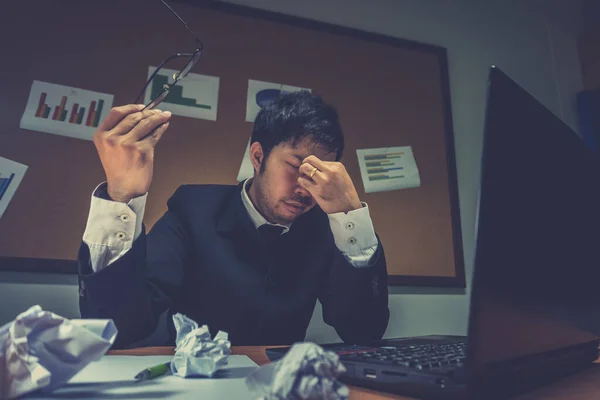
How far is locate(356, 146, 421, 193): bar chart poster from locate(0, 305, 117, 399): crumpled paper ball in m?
1.23

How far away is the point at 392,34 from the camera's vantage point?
1822mm

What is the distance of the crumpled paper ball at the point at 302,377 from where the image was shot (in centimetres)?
33

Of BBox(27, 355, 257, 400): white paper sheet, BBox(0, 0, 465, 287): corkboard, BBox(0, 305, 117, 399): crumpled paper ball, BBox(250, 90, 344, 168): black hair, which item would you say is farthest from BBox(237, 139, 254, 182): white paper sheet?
BBox(0, 305, 117, 399): crumpled paper ball

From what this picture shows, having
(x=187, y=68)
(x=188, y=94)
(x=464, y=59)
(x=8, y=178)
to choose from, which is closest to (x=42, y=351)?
(x=187, y=68)

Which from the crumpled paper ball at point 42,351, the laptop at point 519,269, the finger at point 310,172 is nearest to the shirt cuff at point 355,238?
the finger at point 310,172

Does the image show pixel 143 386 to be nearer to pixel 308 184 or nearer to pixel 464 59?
pixel 308 184

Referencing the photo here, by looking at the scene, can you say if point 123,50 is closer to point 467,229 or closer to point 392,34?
point 392,34

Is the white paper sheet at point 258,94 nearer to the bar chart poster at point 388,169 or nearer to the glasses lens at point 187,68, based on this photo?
the bar chart poster at point 388,169

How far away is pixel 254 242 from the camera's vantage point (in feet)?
3.71

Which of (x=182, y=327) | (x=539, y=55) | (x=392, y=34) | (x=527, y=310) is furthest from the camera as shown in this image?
(x=539, y=55)

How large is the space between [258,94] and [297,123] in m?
0.37

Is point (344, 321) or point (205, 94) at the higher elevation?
point (205, 94)

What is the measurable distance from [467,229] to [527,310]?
1352 millimetres

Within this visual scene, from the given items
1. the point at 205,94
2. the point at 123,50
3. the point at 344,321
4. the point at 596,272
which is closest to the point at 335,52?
the point at 205,94
